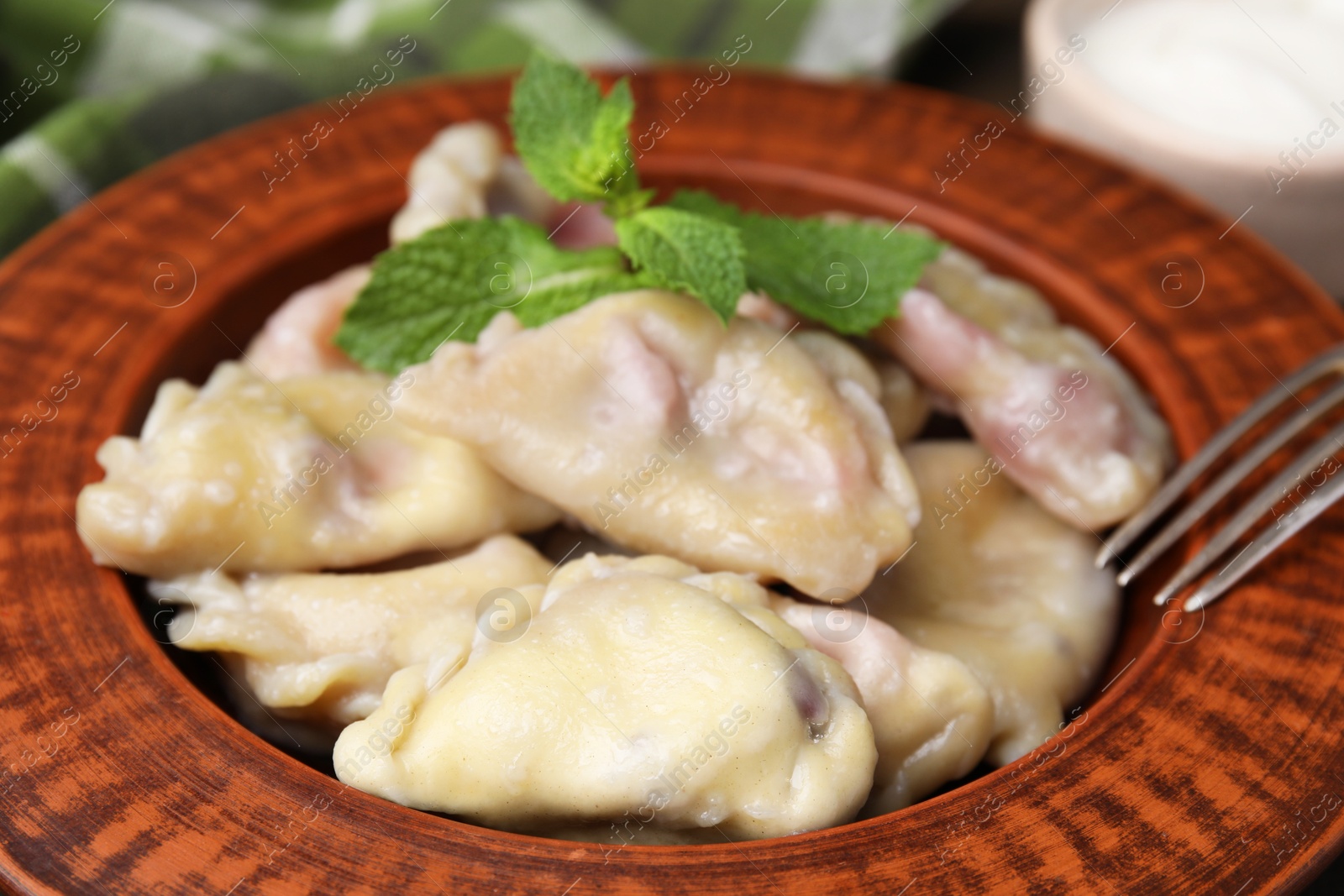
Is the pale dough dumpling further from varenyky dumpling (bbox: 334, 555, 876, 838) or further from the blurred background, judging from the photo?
the blurred background

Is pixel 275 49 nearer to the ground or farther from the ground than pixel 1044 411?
farther from the ground

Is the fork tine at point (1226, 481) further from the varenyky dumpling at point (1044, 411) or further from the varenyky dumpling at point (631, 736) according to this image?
the varenyky dumpling at point (631, 736)

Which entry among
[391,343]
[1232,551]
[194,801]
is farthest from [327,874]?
[1232,551]

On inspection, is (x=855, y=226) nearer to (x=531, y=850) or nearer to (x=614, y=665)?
(x=614, y=665)

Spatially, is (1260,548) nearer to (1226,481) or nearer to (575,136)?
(1226,481)

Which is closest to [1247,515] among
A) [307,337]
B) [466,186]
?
[466,186]

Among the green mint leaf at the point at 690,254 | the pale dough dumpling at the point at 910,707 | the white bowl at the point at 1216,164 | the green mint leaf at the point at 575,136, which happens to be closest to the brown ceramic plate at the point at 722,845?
the pale dough dumpling at the point at 910,707

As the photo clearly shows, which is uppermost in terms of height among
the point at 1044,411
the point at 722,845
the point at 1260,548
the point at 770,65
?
the point at 770,65
